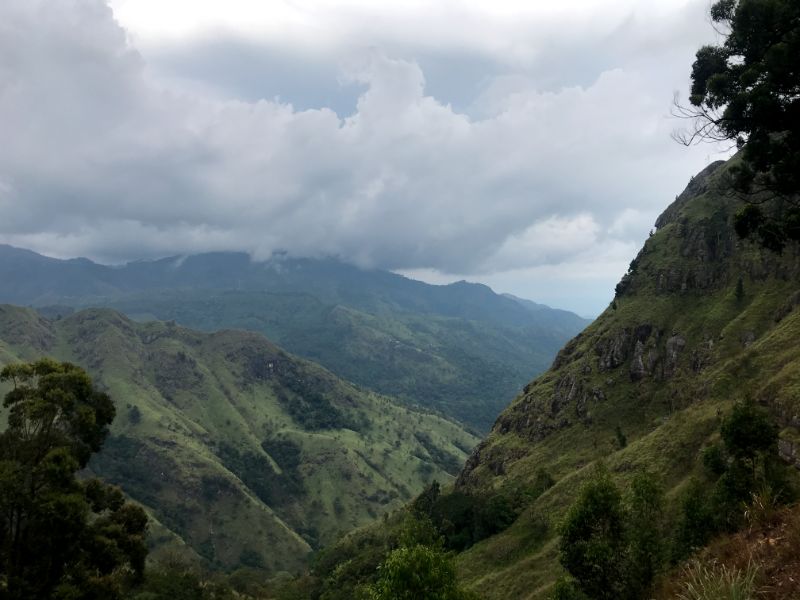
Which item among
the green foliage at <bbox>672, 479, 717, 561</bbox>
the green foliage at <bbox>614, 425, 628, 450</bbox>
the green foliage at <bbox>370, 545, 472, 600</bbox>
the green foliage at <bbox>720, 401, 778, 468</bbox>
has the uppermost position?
the green foliage at <bbox>720, 401, 778, 468</bbox>

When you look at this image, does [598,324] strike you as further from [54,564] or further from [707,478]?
[54,564]

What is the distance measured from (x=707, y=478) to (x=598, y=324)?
100 m

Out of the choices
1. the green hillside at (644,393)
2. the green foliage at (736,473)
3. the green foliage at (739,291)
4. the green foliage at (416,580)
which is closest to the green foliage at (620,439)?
the green hillside at (644,393)

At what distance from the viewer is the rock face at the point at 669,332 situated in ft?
369

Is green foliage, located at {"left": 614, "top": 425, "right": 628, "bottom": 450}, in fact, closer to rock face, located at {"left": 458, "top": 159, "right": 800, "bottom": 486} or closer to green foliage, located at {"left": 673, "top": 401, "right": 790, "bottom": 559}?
rock face, located at {"left": 458, "top": 159, "right": 800, "bottom": 486}

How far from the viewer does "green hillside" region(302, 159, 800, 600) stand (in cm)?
8581

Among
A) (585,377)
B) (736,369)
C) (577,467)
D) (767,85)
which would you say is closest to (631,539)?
(767,85)

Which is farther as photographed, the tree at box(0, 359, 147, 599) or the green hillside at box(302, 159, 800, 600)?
the green hillside at box(302, 159, 800, 600)

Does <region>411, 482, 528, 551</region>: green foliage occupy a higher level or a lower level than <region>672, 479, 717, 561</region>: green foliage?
lower

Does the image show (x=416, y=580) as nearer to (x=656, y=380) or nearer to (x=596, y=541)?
(x=596, y=541)

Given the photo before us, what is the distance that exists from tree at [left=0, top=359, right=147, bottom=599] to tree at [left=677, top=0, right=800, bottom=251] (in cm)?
4115

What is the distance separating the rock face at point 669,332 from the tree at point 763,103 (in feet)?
246

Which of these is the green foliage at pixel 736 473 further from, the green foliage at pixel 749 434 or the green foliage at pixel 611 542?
the green foliage at pixel 611 542

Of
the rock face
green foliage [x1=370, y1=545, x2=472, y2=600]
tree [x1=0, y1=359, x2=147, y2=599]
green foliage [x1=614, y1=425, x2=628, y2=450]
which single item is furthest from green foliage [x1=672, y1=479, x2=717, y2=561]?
green foliage [x1=614, y1=425, x2=628, y2=450]
